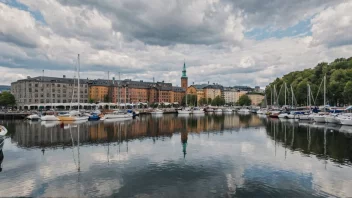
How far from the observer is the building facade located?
130 m

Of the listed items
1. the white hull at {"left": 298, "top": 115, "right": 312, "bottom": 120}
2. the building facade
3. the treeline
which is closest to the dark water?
the white hull at {"left": 298, "top": 115, "right": 312, "bottom": 120}

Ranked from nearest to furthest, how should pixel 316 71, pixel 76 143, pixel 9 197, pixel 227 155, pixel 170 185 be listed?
pixel 9 197, pixel 170 185, pixel 227 155, pixel 76 143, pixel 316 71

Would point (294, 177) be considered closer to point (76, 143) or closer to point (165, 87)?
point (76, 143)

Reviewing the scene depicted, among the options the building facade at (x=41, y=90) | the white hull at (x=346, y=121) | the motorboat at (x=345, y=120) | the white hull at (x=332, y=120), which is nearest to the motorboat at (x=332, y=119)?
the white hull at (x=332, y=120)

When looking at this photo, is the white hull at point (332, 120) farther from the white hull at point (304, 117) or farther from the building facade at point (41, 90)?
the building facade at point (41, 90)

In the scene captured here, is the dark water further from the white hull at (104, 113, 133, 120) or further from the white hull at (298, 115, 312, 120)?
the white hull at (298, 115, 312, 120)

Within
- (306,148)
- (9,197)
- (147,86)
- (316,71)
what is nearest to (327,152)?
(306,148)

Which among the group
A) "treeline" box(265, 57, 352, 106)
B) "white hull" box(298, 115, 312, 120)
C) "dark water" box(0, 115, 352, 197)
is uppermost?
"treeline" box(265, 57, 352, 106)

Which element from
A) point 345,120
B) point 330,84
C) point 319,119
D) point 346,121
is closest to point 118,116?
point 319,119

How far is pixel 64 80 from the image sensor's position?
474 feet

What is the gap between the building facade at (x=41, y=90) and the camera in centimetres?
13038

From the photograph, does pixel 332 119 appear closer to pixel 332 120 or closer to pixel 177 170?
pixel 332 120

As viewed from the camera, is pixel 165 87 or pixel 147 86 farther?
pixel 165 87

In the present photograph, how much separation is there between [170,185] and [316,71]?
107 metres
